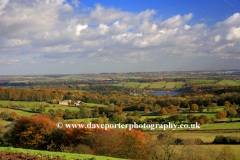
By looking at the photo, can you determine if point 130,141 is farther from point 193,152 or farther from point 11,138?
point 11,138

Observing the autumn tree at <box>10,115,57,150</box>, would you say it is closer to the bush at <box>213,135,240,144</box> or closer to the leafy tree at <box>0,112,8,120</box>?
the bush at <box>213,135,240,144</box>

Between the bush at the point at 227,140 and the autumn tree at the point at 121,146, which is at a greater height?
the autumn tree at the point at 121,146

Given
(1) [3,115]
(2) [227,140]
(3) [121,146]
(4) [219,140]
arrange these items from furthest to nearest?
(1) [3,115] < (4) [219,140] < (2) [227,140] < (3) [121,146]

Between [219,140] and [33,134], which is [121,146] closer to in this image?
[33,134]

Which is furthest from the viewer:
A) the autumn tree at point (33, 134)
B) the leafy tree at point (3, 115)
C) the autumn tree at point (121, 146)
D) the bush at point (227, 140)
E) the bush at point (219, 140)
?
the leafy tree at point (3, 115)

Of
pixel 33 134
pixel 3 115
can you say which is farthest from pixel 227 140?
pixel 3 115

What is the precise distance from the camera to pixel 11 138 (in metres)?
23.9

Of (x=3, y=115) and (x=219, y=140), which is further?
(x=3, y=115)

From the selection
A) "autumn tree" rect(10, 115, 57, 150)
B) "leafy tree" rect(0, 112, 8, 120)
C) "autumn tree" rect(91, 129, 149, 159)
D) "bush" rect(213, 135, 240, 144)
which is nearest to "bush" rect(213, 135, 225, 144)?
"bush" rect(213, 135, 240, 144)

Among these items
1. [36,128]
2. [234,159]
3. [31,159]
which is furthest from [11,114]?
[234,159]

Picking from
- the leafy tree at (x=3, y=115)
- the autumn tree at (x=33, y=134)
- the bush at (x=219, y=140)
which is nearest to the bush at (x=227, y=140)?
the bush at (x=219, y=140)

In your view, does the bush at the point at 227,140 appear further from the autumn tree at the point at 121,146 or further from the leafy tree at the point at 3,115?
the leafy tree at the point at 3,115

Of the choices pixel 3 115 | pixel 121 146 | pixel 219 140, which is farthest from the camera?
pixel 3 115

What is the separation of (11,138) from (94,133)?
1306 centimetres
